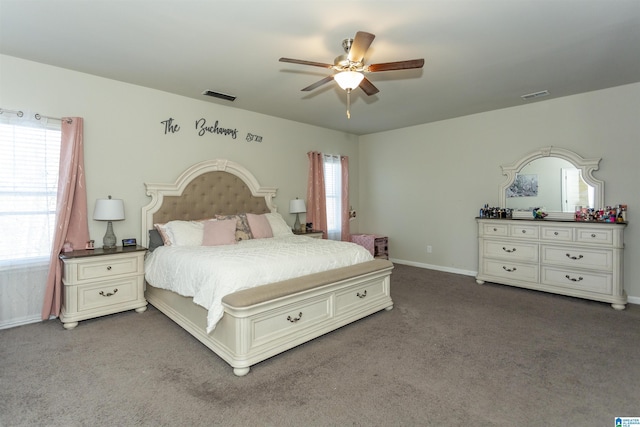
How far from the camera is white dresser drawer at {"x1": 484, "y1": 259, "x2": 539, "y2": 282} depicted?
423cm

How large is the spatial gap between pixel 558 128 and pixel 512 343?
3.12 metres

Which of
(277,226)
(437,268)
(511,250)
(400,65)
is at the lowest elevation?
(437,268)

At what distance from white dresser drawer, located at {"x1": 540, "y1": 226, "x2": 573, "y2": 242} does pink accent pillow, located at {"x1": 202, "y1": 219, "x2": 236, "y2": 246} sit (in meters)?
3.88

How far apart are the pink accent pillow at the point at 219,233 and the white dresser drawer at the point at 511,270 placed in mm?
3539

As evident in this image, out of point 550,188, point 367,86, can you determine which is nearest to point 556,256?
point 550,188

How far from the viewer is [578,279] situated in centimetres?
388

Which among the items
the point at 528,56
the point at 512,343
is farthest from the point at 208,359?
the point at 528,56

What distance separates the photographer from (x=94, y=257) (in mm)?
3193

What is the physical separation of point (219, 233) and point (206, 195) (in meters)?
0.87

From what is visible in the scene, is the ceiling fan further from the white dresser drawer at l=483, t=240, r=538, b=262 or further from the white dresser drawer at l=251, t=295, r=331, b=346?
the white dresser drawer at l=483, t=240, r=538, b=262

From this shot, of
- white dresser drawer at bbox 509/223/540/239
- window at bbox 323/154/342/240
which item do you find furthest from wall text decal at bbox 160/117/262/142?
white dresser drawer at bbox 509/223/540/239

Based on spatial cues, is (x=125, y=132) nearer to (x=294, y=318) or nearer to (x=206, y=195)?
(x=206, y=195)

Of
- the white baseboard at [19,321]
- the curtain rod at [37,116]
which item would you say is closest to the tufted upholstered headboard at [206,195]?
the curtain rod at [37,116]

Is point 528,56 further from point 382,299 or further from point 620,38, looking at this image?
point 382,299
